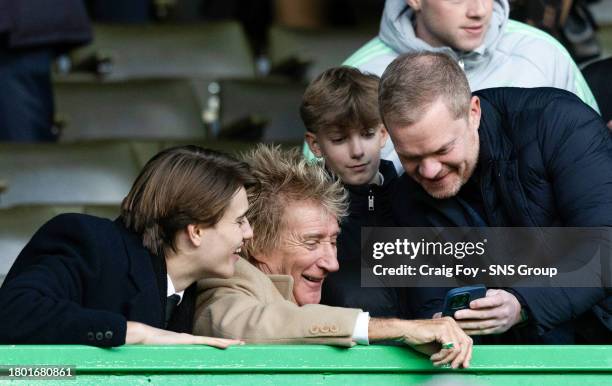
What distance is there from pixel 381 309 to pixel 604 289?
0.52 m

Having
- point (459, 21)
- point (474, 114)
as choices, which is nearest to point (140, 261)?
point (474, 114)

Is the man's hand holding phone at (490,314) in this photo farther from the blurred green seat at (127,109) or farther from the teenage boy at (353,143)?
the blurred green seat at (127,109)

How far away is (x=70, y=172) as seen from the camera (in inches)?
211

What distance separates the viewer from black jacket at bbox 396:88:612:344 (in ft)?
10.7

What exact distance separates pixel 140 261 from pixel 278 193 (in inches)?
21.7

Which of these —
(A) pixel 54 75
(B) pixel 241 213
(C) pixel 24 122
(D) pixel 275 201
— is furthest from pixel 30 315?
(A) pixel 54 75

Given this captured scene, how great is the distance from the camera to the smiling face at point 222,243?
10.3 feet

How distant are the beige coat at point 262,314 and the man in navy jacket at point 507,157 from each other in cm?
43

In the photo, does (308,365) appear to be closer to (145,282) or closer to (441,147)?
(145,282)

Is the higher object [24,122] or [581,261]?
[581,261]

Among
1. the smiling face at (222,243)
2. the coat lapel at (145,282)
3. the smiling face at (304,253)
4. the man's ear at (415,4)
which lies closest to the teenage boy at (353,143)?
the smiling face at (304,253)

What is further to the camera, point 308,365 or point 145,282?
point 145,282

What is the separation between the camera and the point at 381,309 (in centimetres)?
345

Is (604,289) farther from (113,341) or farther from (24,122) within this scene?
(24,122)
